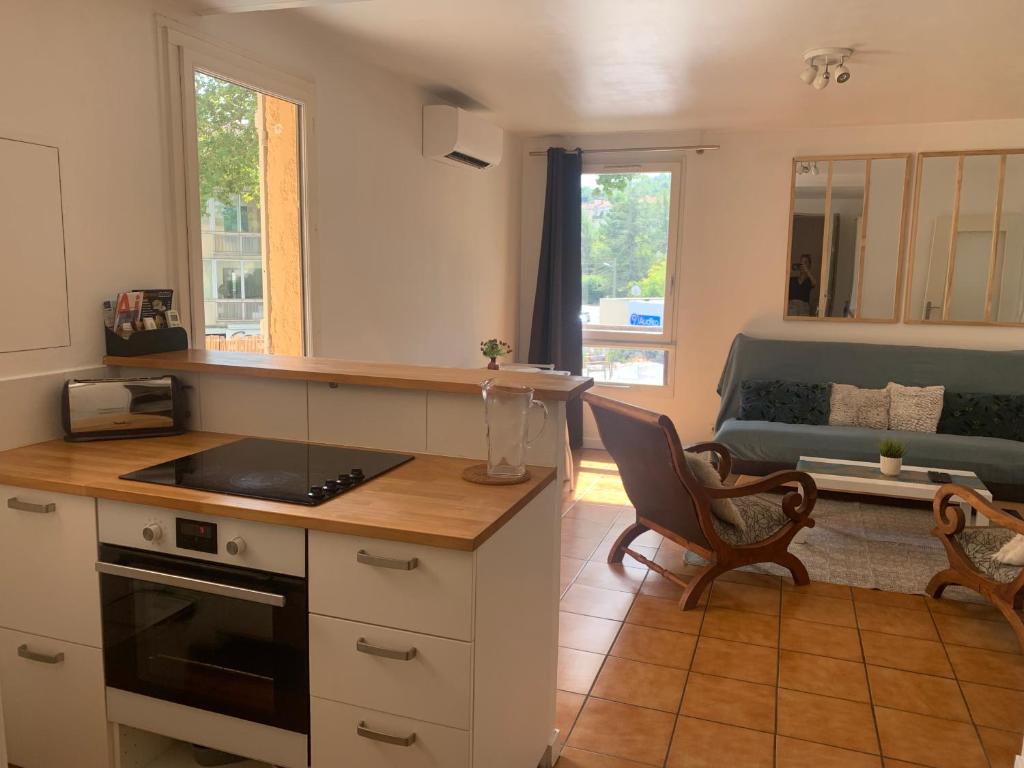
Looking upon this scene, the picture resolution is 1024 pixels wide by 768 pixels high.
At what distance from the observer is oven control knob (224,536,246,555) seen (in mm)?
1720

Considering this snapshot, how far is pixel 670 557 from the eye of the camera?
383 cm

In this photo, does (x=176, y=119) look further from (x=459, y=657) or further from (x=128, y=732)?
(x=459, y=657)

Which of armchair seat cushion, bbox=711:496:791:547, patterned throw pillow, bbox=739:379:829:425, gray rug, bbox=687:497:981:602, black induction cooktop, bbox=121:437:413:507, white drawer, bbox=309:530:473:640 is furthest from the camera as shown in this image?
patterned throw pillow, bbox=739:379:829:425

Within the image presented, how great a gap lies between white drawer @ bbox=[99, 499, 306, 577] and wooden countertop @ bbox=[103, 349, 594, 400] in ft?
→ 1.84

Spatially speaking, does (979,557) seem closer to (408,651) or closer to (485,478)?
(485,478)

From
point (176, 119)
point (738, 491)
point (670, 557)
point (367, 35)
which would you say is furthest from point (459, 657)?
point (367, 35)

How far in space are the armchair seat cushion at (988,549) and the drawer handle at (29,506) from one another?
3.21m

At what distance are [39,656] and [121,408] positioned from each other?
2.30ft

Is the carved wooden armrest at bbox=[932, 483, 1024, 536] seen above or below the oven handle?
below

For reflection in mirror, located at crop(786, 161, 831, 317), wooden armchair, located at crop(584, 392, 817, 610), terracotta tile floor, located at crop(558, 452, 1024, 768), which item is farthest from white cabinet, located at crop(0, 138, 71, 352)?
reflection in mirror, located at crop(786, 161, 831, 317)

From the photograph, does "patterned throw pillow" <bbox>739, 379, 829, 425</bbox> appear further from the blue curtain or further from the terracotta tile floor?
the terracotta tile floor

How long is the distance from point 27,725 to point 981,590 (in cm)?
326

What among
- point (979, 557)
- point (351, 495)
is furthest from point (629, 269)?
point (351, 495)

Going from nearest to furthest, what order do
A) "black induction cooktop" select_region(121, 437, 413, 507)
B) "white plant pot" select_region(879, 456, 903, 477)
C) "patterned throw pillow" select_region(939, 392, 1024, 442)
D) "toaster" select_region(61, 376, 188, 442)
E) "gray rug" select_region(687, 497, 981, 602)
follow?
"black induction cooktop" select_region(121, 437, 413, 507)
"toaster" select_region(61, 376, 188, 442)
"gray rug" select_region(687, 497, 981, 602)
"white plant pot" select_region(879, 456, 903, 477)
"patterned throw pillow" select_region(939, 392, 1024, 442)
